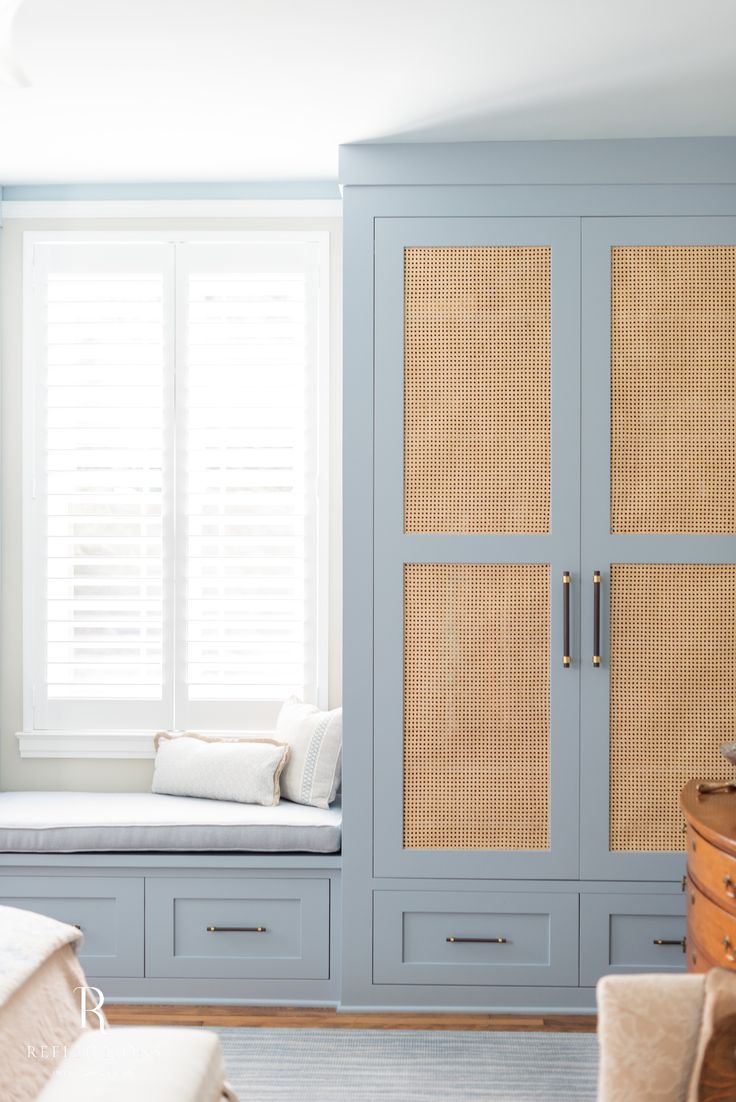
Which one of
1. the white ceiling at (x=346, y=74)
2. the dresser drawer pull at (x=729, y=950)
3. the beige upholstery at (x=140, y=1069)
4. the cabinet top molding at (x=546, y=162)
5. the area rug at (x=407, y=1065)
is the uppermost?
the white ceiling at (x=346, y=74)

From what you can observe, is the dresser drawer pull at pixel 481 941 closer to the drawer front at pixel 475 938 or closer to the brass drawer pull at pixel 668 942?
the drawer front at pixel 475 938

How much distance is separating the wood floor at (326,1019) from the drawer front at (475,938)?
0.10 m

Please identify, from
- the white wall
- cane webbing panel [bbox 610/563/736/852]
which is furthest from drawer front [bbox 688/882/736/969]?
the white wall

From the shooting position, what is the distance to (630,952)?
2.98 metres

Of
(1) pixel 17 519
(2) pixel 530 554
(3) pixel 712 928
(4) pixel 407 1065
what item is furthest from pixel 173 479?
(3) pixel 712 928

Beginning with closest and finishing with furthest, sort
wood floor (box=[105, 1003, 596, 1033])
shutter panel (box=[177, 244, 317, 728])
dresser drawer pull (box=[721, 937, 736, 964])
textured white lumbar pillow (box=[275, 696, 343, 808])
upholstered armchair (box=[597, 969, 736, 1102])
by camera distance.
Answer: upholstered armchair (box=[597, 969, 736, 1102]) → dresser drawer pull (box=[721, 937, 736, 964]) → wood floor (box=[105, 1003, 596, 1033]) → textured white lumbar pillow (box=[275, 696, 343, 808]) → shutter panel (box=[177, 244, 317, 728])

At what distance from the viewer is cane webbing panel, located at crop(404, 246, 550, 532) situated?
298cm

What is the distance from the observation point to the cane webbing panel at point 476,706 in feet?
9.78

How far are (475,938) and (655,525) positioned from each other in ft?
4.57

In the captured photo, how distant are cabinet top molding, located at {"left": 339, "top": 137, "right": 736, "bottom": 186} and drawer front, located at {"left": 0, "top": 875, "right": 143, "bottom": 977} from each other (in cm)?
236

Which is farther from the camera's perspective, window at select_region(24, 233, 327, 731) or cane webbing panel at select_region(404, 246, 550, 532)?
window at select_region(24, 233, 327, 731)

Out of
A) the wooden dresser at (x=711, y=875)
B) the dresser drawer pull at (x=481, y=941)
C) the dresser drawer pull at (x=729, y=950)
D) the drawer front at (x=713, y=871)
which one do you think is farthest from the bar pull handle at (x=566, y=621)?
the dresser drawer pull at (x=729, y=950)

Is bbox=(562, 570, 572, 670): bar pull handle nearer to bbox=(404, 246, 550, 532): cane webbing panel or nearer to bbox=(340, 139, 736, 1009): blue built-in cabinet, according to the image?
bbox=(340, 139, 736, 1009): blue built-in cabinet

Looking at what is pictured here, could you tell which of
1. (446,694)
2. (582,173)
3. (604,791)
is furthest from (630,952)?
(582,173)
